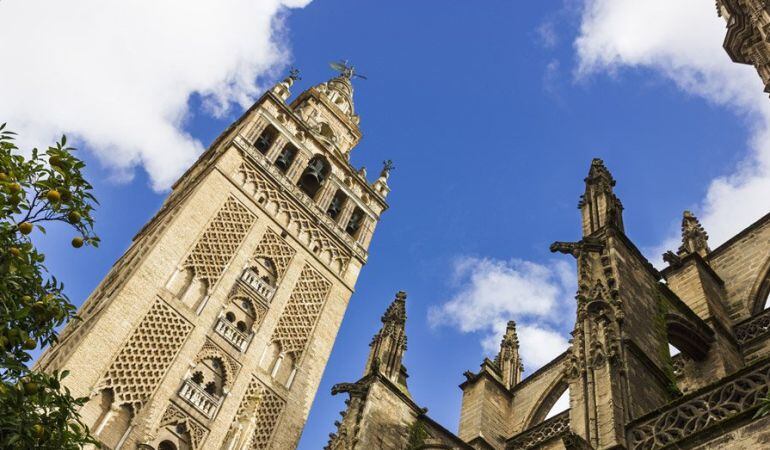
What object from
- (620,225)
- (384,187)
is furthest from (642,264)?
(384,187)

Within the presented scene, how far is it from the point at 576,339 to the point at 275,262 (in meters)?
14.6

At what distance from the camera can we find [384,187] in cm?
2897

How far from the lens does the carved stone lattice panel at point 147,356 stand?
52.3ft

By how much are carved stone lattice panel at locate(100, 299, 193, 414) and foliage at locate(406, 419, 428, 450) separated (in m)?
6.58

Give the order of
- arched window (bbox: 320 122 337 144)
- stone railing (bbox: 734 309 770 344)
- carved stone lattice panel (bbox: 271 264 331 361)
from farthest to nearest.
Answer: arched window (bbox: 320 122 337 144), carved stone lattice panel (bbox: 271 264 331 361), stone railing (bbox: 734 309 770 344)

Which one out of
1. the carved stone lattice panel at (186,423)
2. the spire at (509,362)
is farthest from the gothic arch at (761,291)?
the carved stone lattice panel at (186,423)

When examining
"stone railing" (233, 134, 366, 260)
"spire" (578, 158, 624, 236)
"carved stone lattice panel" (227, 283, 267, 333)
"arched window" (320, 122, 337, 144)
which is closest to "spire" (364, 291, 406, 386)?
"spire" (578, 158, 624, 236)

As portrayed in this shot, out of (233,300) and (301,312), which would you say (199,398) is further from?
(301,312)

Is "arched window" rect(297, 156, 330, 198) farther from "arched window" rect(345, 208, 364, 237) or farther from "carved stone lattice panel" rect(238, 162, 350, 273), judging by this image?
"carved stone lattice panel" rect(238, 162, 350, 273)

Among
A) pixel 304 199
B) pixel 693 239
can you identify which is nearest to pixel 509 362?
pixel 693 239

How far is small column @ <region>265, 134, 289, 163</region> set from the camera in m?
24.1

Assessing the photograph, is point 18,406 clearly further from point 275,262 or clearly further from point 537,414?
point 275,262

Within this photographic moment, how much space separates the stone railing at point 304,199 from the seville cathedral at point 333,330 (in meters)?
0.10

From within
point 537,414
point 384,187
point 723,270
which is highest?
point 384,187
